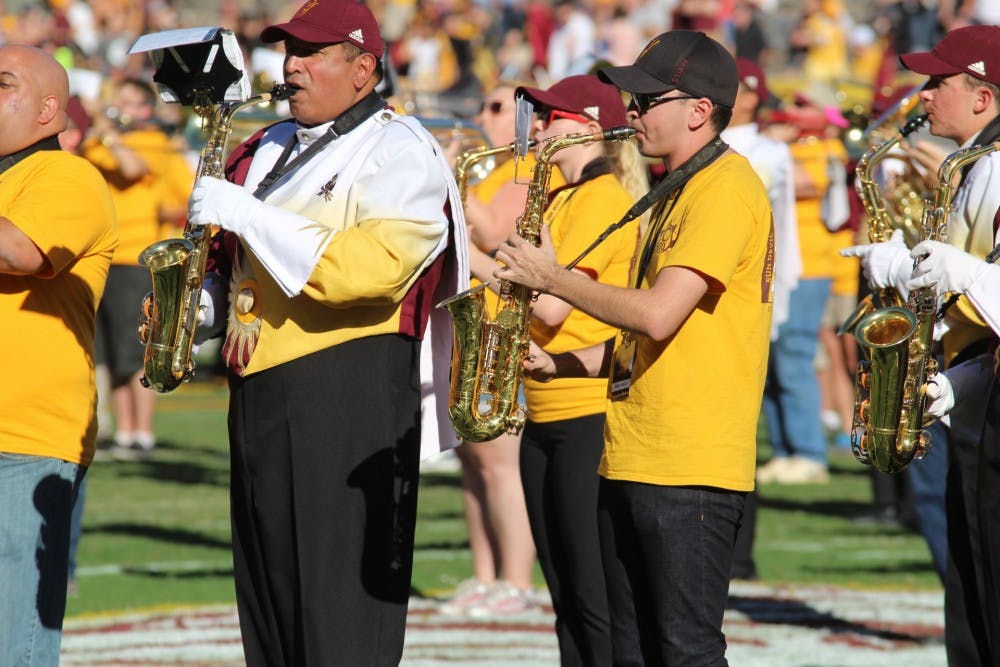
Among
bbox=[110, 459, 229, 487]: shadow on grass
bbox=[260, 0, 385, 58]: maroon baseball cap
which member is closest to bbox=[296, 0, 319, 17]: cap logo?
bbox=[260, 0, 385, 58]: maroon baseball cap

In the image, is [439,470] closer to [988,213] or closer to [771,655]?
[771,655]

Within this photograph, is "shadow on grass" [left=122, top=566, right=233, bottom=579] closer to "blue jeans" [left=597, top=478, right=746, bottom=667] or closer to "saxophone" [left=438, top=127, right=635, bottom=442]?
"saxophone" [left=438, top=127, right=635, bottom=442]

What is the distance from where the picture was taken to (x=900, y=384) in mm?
4707

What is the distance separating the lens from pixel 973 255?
4.93 metres

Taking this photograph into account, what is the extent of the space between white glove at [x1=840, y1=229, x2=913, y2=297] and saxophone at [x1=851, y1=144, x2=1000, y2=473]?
31 cm

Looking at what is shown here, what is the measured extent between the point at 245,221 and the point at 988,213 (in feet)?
7.33

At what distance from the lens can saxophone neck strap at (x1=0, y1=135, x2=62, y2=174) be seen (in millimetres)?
5043

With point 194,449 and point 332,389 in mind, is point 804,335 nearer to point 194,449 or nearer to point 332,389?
point 194,449

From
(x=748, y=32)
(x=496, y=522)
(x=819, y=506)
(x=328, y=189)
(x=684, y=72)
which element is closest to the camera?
(x=684, y=72)

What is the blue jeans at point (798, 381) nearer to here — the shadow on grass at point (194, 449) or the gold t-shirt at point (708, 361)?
the shadow on grass at point (194, 449)

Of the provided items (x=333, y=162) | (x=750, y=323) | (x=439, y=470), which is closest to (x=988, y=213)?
(x=750, y=323)

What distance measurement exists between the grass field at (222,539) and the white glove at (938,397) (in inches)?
157

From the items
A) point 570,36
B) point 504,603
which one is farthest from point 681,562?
point 570,36

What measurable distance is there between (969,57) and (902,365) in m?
1.05
